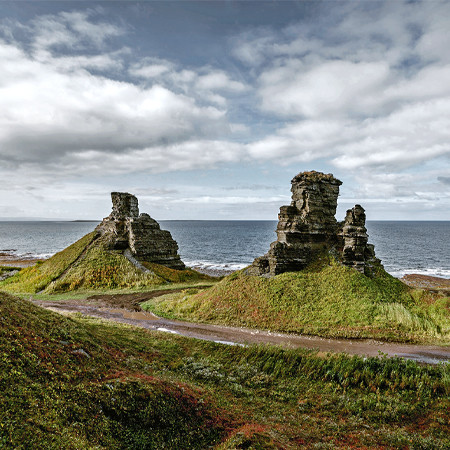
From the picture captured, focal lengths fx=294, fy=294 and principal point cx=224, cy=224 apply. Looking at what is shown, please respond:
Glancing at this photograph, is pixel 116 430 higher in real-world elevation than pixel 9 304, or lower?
lower

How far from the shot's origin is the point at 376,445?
1092 cm

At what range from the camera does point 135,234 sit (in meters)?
55.7

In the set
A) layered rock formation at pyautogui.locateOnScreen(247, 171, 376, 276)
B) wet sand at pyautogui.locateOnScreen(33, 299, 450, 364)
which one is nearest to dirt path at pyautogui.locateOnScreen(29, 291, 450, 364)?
wet sand at pyautogui.locateOnScreen(33, 299, 450, 364)

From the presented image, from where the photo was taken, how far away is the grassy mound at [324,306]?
26.2m

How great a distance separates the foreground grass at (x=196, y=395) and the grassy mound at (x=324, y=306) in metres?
7.92

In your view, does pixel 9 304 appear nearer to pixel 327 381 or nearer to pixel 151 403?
pixel 151 403

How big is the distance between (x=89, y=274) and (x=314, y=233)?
3625cm

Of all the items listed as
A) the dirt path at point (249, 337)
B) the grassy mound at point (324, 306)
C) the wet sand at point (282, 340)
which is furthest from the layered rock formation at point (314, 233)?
the dirt path at point (249, 337)

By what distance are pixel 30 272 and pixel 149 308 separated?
108ft

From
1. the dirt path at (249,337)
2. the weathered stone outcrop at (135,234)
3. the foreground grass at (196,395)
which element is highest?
the weathered stone outcrop at (135,234)

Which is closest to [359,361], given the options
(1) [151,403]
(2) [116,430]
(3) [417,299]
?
(1) [151,403]

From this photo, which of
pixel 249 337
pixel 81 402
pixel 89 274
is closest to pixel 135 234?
pixel 89 274

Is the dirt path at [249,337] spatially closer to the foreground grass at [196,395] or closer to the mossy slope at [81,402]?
the foreground grass at [196,395]

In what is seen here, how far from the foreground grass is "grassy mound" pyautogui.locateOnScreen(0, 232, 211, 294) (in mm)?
29108
